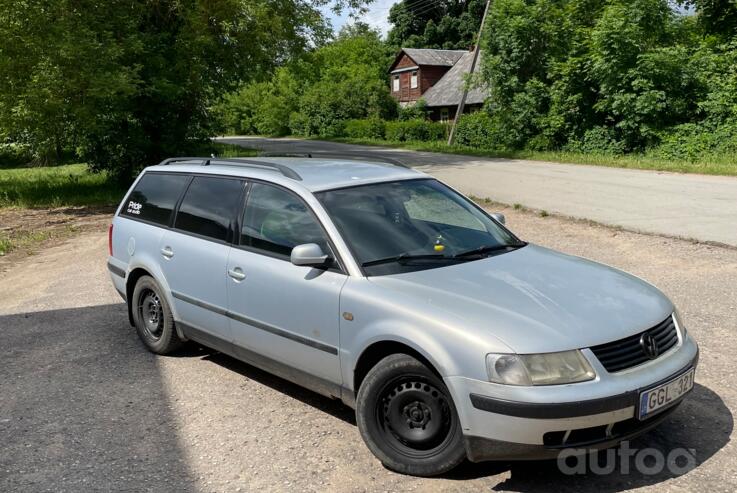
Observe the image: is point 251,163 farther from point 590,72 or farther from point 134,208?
point 590,72

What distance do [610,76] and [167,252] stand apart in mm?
22629

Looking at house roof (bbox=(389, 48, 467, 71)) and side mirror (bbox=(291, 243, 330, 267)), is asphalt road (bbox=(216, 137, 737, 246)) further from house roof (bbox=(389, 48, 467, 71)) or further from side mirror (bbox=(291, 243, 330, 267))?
house roof (bbox=(389, 48, 467, 71))

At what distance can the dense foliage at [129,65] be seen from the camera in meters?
14.2

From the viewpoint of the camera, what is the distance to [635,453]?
3764 mm

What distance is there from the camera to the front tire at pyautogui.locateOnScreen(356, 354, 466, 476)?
343 centimetres

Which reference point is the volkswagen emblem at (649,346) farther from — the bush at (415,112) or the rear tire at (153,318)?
the bush at (415,112)

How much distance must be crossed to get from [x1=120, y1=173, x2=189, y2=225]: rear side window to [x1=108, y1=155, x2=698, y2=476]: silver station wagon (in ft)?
0.12

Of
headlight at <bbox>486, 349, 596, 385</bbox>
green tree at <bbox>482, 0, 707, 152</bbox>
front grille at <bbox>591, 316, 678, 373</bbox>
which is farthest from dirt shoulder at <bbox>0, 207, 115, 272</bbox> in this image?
green tree at <bbox>482, 0, 707, 152</bbox>

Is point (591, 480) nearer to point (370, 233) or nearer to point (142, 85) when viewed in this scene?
point (370, 233)

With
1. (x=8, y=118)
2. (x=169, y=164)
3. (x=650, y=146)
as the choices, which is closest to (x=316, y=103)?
(x=650, y=146)

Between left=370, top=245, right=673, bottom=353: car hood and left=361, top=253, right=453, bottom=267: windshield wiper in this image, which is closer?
left=370, top=245, right=673, bottom=353: car hood

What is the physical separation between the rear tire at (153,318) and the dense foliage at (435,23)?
73.7m

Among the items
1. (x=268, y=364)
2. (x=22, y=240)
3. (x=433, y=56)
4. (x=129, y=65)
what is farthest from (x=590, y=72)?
(x=433, y=56)

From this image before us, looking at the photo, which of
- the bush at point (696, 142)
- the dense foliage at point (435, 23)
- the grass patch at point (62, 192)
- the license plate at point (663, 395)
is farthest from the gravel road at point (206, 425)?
the dense foliage at point (435, 23)
